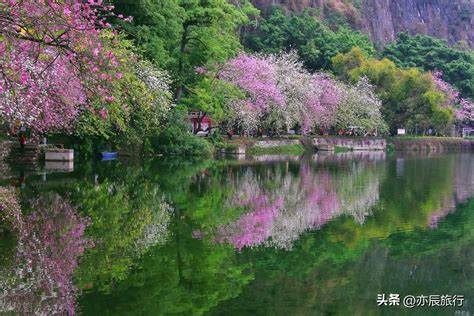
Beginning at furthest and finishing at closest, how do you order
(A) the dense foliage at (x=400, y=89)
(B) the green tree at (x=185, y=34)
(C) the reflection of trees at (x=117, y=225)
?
(A) the dense foliage at (x=400, y=89), (B) the green tree at (x=185, y=34), (C) the reflection of trees at (x=117, y=225)

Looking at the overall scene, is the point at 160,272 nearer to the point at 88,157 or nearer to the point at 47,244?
the point at 47,244

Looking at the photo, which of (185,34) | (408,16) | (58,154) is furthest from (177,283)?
(408,16)

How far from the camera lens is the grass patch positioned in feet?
177

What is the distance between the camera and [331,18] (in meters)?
99.7

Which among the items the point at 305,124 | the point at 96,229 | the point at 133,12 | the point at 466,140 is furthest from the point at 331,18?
the point at 96,229

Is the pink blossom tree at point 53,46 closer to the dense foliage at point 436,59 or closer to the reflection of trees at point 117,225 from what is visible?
the reflection of trees at point 117,225

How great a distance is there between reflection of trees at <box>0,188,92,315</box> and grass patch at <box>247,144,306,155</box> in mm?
37732

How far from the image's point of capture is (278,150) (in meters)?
56.8

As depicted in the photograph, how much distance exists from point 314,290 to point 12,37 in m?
5.75

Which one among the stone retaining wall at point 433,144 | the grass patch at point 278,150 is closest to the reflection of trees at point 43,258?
the grass patch at point 278,150

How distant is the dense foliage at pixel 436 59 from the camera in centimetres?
8669

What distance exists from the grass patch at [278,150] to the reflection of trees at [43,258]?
37.7 metres

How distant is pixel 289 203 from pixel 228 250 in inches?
284

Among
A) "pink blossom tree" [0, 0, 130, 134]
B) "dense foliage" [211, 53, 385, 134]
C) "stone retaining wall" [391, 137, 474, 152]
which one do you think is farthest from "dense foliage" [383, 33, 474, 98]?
"pink blossom tree" [0, 0, 130, 134]
